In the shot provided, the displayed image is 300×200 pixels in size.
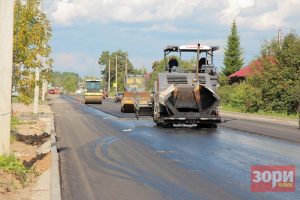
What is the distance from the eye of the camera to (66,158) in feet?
45.1

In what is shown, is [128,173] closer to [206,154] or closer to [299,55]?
[206,154]

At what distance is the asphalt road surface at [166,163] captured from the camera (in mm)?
9297

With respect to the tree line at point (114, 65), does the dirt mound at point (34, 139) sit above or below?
below

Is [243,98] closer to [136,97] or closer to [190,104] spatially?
[136,97]

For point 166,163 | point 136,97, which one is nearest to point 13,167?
point 166,163

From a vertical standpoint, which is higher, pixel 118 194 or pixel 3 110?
pixel 3 110

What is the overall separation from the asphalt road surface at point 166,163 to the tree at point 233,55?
51251mm

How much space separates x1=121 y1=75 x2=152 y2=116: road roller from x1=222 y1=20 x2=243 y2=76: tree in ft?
91.2

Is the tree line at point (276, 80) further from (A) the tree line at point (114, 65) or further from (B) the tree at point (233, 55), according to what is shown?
(A) the tree line at point (114, 65)

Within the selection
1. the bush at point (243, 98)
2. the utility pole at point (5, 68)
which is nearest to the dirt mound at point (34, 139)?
the utility pole at point (5, 68)

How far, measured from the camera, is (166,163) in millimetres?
12797

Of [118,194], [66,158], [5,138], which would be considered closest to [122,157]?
[66,158]

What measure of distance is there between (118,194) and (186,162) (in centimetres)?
416

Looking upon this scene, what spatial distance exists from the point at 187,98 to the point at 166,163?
11.0 meters
